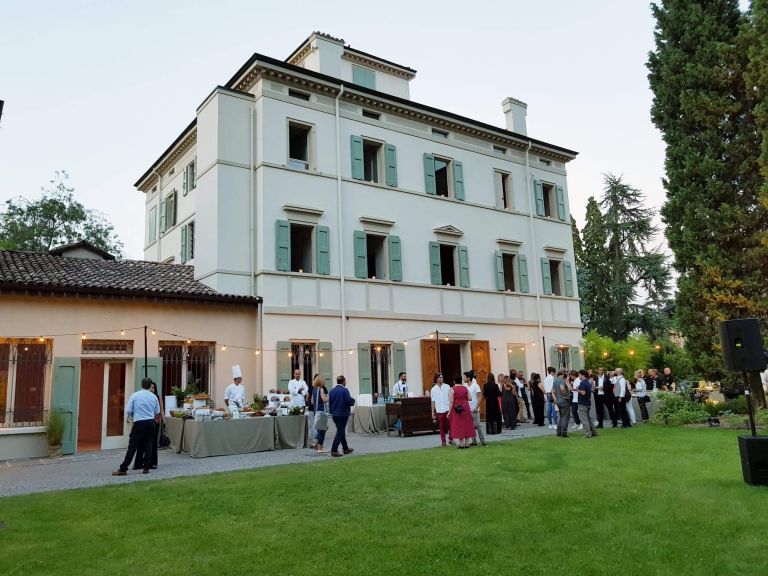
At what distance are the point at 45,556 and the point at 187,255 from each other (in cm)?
1572

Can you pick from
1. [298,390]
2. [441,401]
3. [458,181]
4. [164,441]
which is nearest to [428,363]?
[298,390]

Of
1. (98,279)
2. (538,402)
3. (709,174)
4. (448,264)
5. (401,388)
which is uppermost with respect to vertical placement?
(709,174)

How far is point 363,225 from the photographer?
766 inches

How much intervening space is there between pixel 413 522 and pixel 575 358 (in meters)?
19.4

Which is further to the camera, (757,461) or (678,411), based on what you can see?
(678,411)

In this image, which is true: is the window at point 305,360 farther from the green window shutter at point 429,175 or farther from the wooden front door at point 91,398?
the green window shutter at point 429,175

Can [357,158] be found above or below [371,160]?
below

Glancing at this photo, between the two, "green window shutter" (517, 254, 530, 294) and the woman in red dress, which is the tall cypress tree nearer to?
"green window shutter" (517, 254, 530, 294)

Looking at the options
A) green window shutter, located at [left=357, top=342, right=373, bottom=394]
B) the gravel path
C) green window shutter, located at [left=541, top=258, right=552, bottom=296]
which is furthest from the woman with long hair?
green window shutter, located at [left=541, top=258, right=552, bottom=296]

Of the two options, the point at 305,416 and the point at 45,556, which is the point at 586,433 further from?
the point at 45,556

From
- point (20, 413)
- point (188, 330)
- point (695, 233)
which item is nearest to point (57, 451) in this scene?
point (20, 413)

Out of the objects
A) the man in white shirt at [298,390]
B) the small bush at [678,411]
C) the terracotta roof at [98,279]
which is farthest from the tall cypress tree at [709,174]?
the terracotta roof at [98,279]

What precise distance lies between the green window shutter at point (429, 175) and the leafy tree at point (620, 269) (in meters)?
19.8

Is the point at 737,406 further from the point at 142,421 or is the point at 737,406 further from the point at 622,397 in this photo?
the point at 142,421
